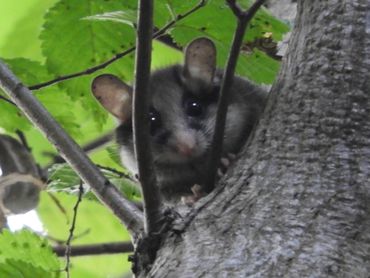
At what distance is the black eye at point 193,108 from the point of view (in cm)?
294

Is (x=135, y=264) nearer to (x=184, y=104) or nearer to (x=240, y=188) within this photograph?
(x=240, y=188)

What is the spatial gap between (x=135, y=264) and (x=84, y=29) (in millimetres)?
1373

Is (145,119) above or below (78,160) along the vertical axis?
above

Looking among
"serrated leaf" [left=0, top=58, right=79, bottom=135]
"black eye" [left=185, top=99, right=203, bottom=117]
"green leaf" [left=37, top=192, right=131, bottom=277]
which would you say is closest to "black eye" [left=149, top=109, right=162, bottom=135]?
"black eye" [left=185, top=99, right=203, bottom=117]

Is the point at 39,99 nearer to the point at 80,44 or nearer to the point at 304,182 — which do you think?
the point at 80,44

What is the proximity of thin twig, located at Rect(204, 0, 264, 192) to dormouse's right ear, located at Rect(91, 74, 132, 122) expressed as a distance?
0.76 metres

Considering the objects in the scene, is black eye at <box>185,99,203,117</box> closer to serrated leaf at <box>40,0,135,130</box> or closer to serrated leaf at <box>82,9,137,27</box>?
serrated leaf at <box>40,0,135,130</box>

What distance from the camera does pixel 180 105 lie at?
3016mm

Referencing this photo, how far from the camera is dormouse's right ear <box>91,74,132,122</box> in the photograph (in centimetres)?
273

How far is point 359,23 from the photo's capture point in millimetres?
2051

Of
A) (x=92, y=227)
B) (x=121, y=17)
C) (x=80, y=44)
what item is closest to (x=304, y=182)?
(x=121, y=17)

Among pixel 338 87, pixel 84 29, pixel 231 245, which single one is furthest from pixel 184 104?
pixel 231 245

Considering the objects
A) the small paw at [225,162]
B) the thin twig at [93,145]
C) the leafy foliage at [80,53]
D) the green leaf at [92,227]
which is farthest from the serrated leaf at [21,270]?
the green leaf at [92,227]

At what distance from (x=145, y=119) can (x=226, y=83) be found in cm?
23
